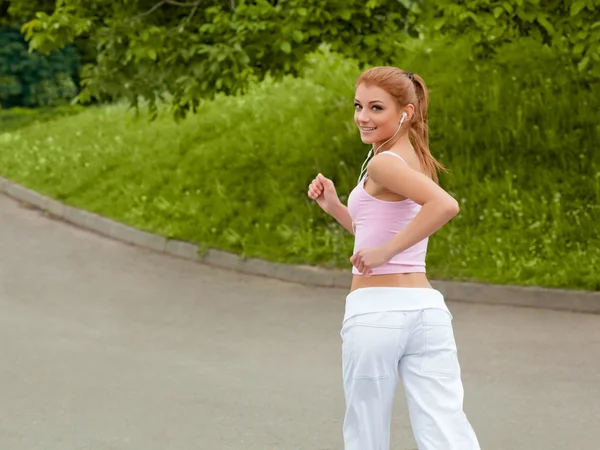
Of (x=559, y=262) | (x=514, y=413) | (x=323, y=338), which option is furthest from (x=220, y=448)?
(x=559, y=262)

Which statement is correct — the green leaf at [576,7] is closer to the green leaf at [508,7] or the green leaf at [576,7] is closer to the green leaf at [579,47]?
the green leaf at [579,47]

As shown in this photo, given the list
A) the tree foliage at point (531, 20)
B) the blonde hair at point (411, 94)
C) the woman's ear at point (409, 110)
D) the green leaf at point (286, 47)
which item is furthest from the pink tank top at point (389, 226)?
the green leaf at point (286, 47)

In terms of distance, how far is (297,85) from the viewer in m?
19.6

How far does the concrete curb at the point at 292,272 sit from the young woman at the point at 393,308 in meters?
7.22

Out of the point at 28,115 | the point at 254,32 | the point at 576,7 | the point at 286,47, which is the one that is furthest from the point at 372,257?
the point at 28,115

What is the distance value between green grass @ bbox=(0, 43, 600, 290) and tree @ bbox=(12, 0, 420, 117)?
122 cm

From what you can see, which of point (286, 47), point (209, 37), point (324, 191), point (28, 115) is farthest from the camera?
point (28, 115)

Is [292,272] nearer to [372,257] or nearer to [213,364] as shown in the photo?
[213,364]

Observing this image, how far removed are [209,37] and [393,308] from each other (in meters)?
9.81

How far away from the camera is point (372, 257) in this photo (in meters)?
3.93

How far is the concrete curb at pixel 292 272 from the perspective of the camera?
36.5 feet

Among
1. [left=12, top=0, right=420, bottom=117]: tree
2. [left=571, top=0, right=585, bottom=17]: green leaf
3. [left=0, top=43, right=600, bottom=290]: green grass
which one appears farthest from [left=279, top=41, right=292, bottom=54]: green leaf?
[left=571, top=0, right=585, bottom=17]: green leaf

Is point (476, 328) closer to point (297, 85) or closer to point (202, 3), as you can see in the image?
point (202, 3)

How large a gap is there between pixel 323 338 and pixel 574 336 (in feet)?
6.68
